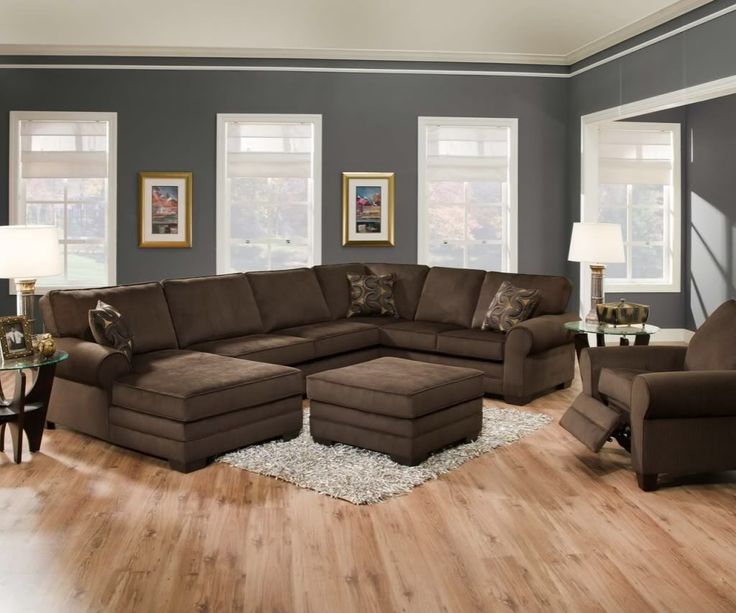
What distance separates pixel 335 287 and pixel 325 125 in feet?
6.65

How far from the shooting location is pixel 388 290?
7332mm

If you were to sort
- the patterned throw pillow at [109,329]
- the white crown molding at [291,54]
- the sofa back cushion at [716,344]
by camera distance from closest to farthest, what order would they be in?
the sofa back cushion at [716,344]
the patterned throw pillow at [109,329]
the white crown molding at [291,54]

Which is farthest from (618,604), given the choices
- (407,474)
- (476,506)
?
(407,474)

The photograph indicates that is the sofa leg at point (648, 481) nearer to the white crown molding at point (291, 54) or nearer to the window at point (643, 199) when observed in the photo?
the window at point (643, 199)

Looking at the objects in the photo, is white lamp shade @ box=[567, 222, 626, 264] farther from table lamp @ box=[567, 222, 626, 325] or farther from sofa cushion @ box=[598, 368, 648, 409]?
sofa cushion @ box=[598, 368, 648, 409]

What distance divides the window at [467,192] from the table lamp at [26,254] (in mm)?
4497

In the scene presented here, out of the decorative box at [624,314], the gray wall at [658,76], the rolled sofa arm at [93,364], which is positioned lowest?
the rolled sofa arm at [93,364]

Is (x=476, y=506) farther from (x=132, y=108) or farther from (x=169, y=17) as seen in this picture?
(x=132, y=108)

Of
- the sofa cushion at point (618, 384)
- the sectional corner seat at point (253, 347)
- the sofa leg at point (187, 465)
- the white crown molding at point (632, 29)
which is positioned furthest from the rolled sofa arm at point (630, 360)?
the white crown molding at point (632, 29)

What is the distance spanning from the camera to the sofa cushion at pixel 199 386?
4512mm

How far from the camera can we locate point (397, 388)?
4.61m

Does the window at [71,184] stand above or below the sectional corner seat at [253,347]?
above

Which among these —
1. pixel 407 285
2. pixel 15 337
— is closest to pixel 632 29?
pixel 407 285

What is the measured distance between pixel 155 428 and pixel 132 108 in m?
4.65
